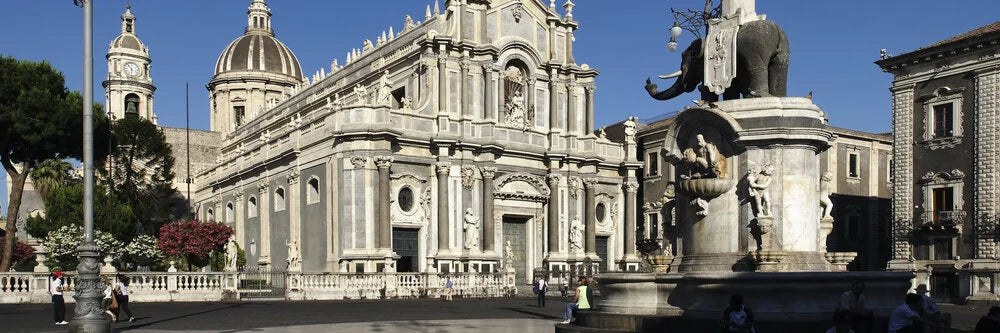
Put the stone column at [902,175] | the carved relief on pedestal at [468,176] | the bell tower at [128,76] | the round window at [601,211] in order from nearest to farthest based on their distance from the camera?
the stone column at [902,175] → the carved relief on pedestal at [468,176] → the round window at [601,211] → the bell tower at [128,76]

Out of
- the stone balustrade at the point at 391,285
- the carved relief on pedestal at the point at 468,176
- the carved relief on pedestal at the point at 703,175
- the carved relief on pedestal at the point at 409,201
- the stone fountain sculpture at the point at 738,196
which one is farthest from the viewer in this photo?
the carved relief on pedestal at the point at 468,176

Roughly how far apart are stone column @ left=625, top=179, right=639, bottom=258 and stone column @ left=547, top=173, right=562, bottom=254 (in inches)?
222

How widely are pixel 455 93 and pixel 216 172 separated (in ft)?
84.3

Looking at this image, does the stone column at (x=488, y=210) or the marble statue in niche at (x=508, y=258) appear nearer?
the marble statue in niche at (x=508, y=258)

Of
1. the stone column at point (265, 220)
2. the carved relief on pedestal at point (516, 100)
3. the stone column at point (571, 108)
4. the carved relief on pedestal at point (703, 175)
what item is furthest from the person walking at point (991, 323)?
the stone column at point (265, 220)

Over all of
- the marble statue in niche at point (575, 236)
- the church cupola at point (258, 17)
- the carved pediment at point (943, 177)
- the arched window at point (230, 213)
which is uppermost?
the church cupola at point (258, 17)

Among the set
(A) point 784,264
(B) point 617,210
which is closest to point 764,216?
(A) point 784,264

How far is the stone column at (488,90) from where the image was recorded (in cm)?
4866

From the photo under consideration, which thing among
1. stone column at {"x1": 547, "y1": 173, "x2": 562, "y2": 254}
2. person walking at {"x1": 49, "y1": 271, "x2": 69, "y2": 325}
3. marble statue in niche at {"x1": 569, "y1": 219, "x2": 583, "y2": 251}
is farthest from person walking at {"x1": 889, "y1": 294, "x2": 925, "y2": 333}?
marble statue in niche at {"x1": 569, "y1": 219, "x2": 583, "y2": 251}

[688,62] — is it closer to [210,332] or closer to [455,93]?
[210,332]

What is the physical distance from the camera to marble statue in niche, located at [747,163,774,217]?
51.6ft

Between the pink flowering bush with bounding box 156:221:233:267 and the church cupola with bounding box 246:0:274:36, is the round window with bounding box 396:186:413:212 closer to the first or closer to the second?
the pink flowering bush with bounding box 156:221:233:267

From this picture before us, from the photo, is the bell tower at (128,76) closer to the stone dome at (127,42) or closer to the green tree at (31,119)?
the stone dome at (127,42)

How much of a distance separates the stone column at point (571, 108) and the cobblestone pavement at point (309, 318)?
2022 cm
